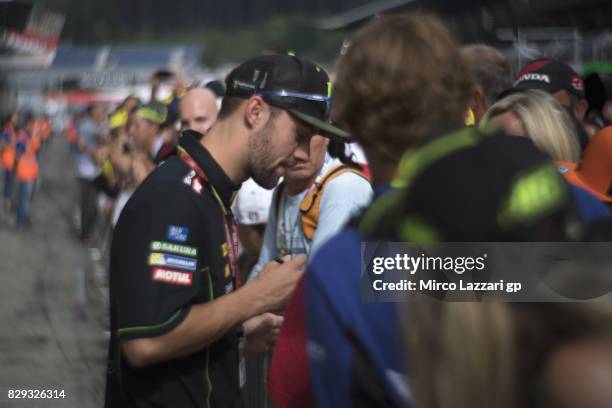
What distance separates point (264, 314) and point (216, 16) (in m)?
137

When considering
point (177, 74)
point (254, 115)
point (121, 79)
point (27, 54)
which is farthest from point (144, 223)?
point (121, 79)

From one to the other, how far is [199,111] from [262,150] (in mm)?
3087

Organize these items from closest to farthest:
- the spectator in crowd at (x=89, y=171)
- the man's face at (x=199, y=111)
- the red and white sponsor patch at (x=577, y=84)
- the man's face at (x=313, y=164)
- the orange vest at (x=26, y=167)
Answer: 1. the man's face at (x=313, y=164)
2. the red and white sponsor patch at (x=577, y=84)
3. the man's face at (x=199, y=111)
4. the spectator in crowd at (x=89, y=171)
5. the orange vest at (x=26, y=167)

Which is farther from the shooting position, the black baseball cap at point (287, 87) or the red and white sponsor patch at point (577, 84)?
the red and white sponsor patch at point (577, 84)

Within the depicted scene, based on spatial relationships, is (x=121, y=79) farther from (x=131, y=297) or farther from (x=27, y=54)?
(x=131, y=297)

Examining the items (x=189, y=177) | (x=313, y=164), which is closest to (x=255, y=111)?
(x=189, y=177)

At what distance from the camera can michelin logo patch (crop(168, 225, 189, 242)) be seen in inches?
111

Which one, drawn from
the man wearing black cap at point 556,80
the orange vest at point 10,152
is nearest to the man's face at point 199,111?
the man wearing black cap at point 556,80

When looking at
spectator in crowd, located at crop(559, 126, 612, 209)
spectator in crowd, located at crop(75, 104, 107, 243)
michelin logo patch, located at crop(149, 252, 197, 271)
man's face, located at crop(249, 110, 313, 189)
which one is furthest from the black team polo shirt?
spectator in crowd, located at crop(75, 104, 107, 243)

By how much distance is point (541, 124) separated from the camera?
3201mm

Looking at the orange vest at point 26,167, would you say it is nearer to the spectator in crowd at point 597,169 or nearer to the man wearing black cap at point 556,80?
the man wearing black cap at point 556,80

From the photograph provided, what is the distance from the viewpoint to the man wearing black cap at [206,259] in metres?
2.79

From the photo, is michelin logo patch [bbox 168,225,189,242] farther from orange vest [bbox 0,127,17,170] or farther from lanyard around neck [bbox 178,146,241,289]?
orange vest [bbox 0,127,17,170]

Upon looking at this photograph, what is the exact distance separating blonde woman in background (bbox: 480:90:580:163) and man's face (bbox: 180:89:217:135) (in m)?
3.01
